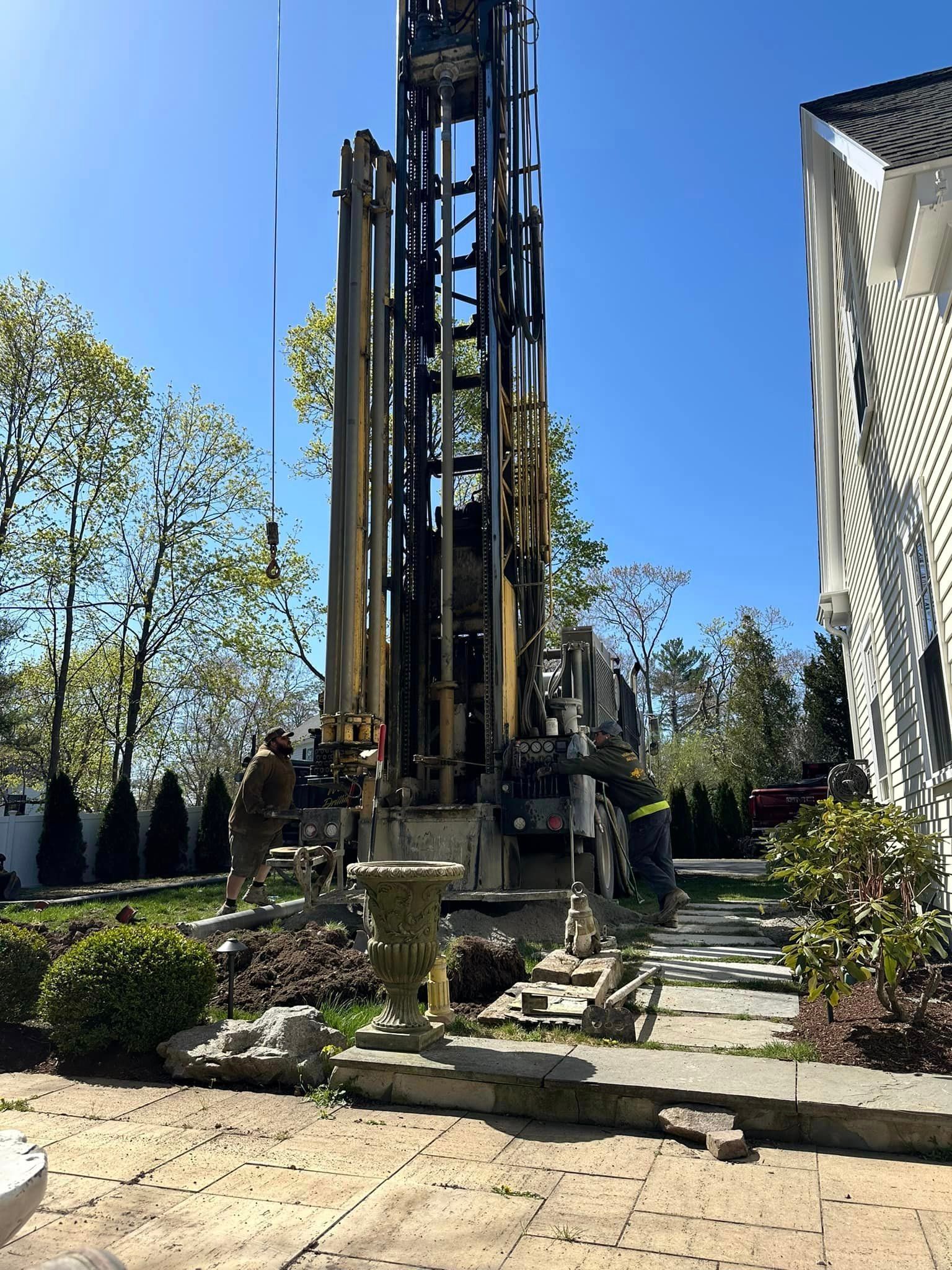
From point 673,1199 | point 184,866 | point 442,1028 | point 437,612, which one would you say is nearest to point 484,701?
point 437,612

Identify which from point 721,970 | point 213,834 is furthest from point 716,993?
point 213,834

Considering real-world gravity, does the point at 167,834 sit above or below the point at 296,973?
above

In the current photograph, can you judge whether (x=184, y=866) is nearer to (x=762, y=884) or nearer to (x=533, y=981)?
(x=762, y=884)

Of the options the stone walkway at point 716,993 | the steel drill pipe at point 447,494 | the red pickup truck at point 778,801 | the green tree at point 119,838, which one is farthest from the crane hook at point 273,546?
the red pickup truck at point 778,801

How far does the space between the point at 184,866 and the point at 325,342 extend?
533 inches

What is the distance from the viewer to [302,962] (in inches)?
228

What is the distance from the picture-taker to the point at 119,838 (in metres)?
19.4

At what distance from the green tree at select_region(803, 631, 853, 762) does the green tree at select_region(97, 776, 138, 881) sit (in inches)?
715

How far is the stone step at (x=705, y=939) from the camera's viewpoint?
7312 millimetres

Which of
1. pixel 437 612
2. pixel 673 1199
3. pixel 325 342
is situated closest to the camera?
pixel 673 1199

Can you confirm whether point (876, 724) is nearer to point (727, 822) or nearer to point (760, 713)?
point (727, 822)

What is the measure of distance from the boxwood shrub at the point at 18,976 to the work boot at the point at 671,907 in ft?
18.3

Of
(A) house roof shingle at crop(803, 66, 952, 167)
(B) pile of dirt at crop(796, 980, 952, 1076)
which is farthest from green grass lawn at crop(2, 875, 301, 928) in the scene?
(A) house roof shingle at crop(803, 66, 952, 167)

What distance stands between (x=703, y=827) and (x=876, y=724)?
15425 millimetres
